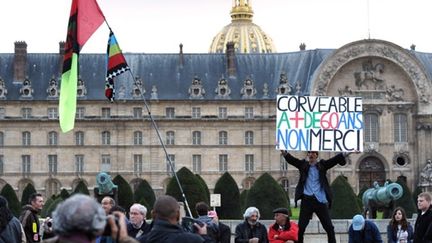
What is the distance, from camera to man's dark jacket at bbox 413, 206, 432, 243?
1452cm

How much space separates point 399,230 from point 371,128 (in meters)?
56.7

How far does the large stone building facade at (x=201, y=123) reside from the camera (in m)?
72.8

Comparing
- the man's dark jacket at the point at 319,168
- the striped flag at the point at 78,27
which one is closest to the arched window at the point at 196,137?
the striped flag at the point at 78,27

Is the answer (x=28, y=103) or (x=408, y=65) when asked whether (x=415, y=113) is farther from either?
(x=28, y=103)

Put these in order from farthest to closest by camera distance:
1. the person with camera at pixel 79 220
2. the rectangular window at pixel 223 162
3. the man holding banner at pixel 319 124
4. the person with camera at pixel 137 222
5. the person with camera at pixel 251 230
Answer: the rectangular window at pixel 223 162, the man holding banner at pixel 319 124, the person with camera at pixel 251 230, the person with camera at pixel 137 222, the person with camera at pixel 79 220

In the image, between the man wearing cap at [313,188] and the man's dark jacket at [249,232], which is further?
the man's dark jacket at [249,232]

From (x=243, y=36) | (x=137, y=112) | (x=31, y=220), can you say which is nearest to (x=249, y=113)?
(x=137, y=112)

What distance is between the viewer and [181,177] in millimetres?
44719

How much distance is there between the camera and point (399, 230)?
1678cm

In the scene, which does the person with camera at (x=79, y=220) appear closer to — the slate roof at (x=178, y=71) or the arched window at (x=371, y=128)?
the arched window at (x=371, y=128)

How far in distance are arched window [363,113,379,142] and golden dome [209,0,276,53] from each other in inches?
1967

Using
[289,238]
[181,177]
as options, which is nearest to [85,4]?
[289,238]

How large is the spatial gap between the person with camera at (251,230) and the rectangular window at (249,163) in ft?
189

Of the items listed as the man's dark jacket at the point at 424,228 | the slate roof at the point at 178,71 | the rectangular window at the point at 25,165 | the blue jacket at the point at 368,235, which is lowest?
the blue jacket at the point at 368,235
